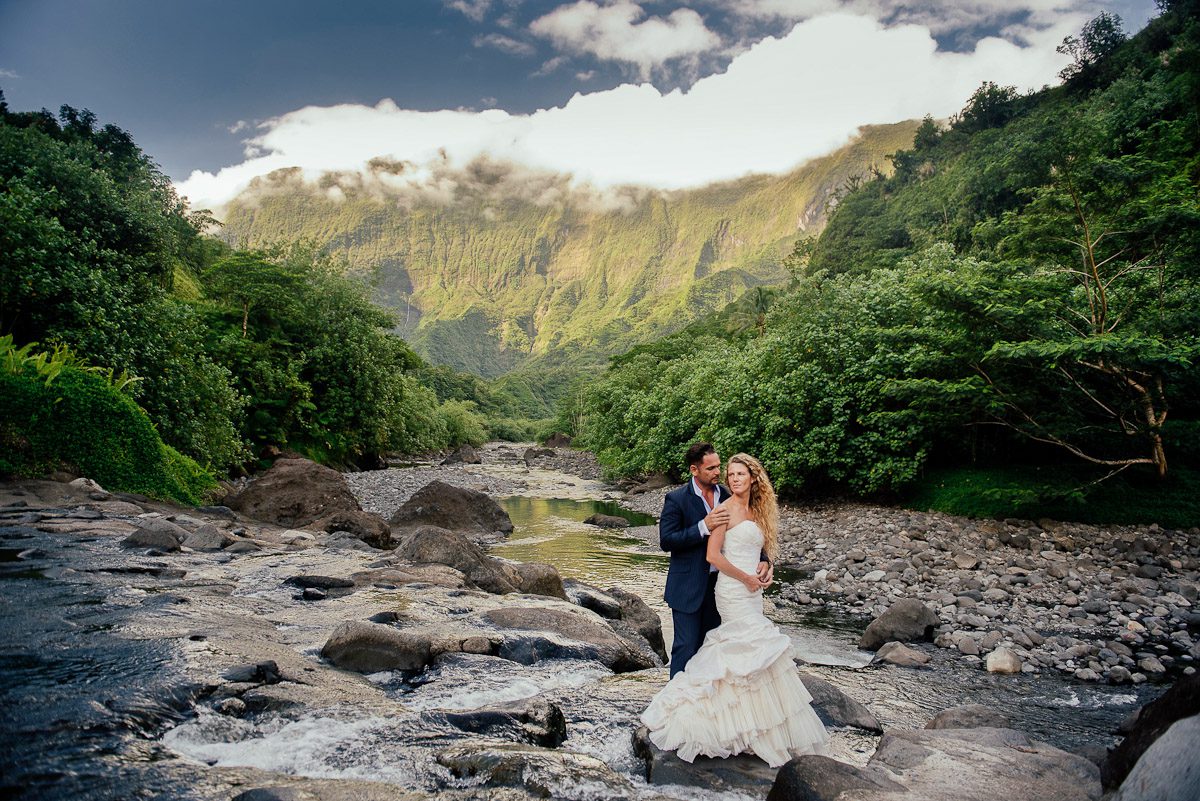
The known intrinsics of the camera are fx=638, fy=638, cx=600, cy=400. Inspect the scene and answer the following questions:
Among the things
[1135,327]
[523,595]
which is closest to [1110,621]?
[1135,327]

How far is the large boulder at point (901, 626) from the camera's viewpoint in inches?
472

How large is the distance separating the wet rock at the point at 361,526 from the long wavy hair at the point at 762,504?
1572cm

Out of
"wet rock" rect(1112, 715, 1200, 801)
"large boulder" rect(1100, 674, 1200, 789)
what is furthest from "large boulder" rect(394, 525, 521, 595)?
"wet rock" rect(1112, 715, 1200, 801)

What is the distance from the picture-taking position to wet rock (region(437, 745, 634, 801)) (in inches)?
203

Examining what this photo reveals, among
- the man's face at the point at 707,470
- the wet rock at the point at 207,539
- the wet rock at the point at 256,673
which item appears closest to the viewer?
the man's face at the point at 707,470

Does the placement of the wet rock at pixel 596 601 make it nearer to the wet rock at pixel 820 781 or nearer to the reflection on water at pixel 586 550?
Answer: the reflection on water at pixel 586 550

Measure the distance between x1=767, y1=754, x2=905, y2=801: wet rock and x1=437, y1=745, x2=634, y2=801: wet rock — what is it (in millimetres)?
1257

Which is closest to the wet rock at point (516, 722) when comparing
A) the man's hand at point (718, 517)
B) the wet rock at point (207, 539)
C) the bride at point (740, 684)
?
the bride at point (740, 684)

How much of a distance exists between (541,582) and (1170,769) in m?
11.0

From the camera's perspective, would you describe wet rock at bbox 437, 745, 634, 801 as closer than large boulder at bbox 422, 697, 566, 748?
Yes

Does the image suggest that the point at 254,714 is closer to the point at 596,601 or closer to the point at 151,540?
the point at 596,601

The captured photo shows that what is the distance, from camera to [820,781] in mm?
4754

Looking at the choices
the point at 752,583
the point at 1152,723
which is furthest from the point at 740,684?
the point at 1152,723

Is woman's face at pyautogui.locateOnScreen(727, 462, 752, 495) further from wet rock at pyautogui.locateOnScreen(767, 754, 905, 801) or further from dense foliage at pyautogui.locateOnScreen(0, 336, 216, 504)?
dense foliage at pyautogui.locateOnScreen(0, 336, 216, 504)
